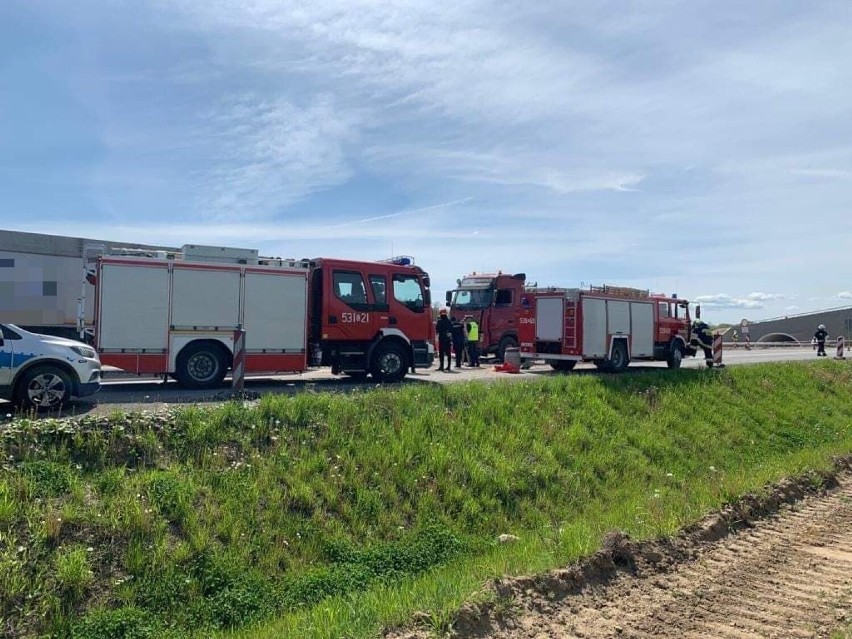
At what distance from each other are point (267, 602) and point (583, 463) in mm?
6332

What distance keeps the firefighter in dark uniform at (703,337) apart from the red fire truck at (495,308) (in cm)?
622

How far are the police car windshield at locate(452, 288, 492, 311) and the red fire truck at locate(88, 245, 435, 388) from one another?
951cm

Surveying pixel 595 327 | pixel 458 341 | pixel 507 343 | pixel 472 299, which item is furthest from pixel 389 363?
pixel 472 299

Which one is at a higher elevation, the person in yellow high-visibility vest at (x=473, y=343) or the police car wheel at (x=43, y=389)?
the person in yellow high-visibility vest at (x=473, y=343)

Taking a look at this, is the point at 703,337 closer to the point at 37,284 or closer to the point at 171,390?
the point at 171,390

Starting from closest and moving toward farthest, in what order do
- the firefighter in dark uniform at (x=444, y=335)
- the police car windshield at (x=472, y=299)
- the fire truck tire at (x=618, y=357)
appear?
1. the fire truck tire at (x=618, y=357)
2. the firefighter in dark uniform at (x=444, y=335)
3. the police car windshield at (x=472, y=299)

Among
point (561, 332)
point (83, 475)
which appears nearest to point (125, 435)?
point (83, 475)

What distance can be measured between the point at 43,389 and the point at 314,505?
17.2ft

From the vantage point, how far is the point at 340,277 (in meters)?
16.5

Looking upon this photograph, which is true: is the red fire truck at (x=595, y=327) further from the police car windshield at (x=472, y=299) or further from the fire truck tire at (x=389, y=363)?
the fire truck tire at (x=389, y=363)

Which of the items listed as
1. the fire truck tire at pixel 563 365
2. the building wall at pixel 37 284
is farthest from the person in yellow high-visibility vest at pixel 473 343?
the building wall at pixel 37 284

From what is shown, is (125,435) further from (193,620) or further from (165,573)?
(193,620)

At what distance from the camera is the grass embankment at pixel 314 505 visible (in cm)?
599

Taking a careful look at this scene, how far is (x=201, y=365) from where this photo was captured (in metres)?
14.6
